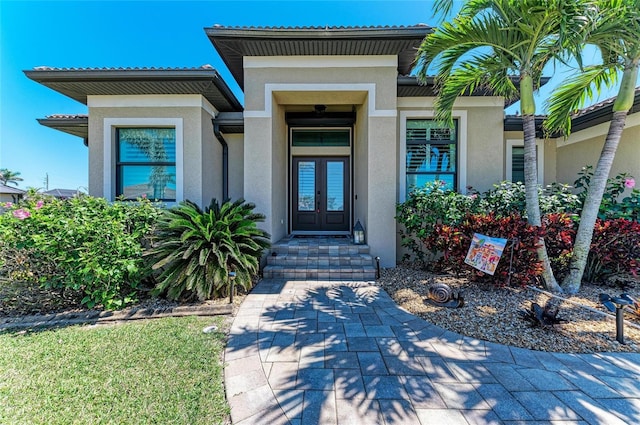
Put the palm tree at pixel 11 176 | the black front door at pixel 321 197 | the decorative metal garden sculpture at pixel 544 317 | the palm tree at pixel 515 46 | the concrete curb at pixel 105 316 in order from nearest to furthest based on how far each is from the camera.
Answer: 1. the decorative metal garden sculpture at pixel 544 317
2. the palm tree at pixel 515 46
3. the concrete curb at pixel 105 316
4. the black front door at pixel 321 197
5. the palm tree at pixel 11 176

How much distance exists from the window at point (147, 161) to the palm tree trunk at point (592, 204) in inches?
324

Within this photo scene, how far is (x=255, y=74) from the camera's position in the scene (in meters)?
5.70

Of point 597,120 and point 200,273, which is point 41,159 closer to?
point 200,273

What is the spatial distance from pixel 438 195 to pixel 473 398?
156 inches

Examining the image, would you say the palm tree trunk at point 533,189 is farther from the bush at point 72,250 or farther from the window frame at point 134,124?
the window frame at point 134,124

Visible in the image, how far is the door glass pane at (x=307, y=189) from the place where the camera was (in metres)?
8.11

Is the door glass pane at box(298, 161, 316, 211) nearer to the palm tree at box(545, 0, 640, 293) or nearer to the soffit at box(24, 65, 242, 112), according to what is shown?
the soffit at box(24, 65, 242, 112)

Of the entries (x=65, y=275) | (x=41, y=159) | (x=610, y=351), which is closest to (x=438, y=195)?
(x=610, y=351)

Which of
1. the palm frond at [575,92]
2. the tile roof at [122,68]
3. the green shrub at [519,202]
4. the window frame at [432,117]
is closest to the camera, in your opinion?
the palm frond at [575,92]

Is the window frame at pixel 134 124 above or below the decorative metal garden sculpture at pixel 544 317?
above

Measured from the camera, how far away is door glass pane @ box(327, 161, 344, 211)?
812 cm

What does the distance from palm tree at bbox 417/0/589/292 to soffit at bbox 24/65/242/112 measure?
4.49 metres

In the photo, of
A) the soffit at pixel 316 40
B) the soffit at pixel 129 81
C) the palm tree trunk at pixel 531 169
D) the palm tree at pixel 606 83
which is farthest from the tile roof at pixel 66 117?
the palm tree at pixel 606 83

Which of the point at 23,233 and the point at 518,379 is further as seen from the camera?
the point at 23,233
